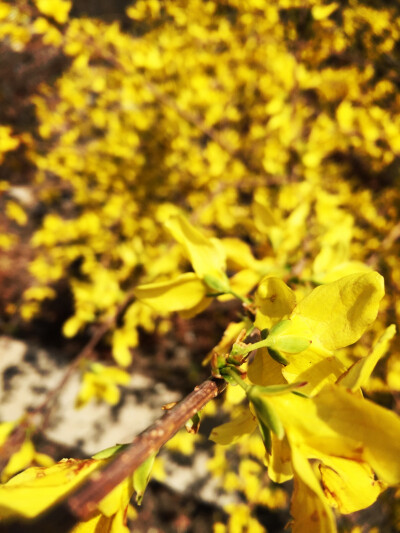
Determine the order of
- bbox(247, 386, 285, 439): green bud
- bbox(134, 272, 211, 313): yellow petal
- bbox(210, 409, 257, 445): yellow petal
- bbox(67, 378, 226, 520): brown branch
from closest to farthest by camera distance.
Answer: bbox(67, 378, 226, 520): brown branch → bbox(247, 386, 285, 439): green bud → bbox(210, 409, 257, 445): yellow petal → bbox(134, 272, 211, 313): yellow petal

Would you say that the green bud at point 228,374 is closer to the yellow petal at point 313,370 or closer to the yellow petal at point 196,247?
the yellow petal at point 313,370

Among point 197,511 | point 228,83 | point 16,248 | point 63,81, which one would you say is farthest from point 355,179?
point 16,248

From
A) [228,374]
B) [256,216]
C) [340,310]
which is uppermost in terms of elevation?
[340,310]

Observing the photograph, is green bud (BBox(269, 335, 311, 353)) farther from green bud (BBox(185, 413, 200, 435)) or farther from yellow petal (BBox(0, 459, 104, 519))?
yellow petal (BBox(0, 459, 104, 519))

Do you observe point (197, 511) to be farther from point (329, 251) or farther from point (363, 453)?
point (363, 453)

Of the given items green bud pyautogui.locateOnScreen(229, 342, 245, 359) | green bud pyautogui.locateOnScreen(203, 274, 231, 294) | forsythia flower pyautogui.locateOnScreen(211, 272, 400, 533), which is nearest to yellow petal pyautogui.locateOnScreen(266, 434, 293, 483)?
forsythia flower pyautogui.locateOnScreen(211, 272, 400, 533)

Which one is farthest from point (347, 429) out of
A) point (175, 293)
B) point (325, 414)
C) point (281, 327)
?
point (175, 293)

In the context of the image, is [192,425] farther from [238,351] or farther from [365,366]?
[365,366]
